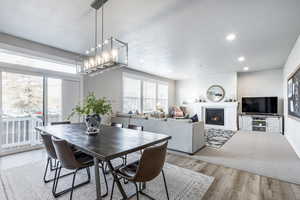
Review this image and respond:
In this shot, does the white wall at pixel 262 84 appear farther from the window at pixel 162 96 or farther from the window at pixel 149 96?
the window at pixel 149 96

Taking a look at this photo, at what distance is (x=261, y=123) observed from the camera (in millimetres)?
6422

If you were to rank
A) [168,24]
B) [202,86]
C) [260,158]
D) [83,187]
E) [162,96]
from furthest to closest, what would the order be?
1. [162,96]
2. [202,86]
3. [260,158]
4. [168,24]
5. [83,187]

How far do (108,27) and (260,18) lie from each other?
2.87 metres

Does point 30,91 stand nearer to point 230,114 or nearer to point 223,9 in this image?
point 223,9

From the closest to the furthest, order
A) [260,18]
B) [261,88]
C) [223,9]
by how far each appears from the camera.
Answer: [223,9], [260,18], [261,88]

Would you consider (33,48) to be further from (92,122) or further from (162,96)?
(162,96)

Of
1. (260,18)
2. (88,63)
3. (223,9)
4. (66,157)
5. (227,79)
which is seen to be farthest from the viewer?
(227,79)

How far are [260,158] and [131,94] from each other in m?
5.05

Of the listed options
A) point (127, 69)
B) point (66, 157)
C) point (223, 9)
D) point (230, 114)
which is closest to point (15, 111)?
point (66, 157)

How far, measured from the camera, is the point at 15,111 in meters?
3.71

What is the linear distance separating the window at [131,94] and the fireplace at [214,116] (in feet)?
12.2

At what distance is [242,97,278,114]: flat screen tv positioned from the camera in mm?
6309

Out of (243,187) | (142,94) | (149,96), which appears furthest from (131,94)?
(243,187)

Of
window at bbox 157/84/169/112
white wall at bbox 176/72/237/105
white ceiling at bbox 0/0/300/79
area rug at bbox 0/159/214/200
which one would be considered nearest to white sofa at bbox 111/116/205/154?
area rug at bbox 0/159/214/200
